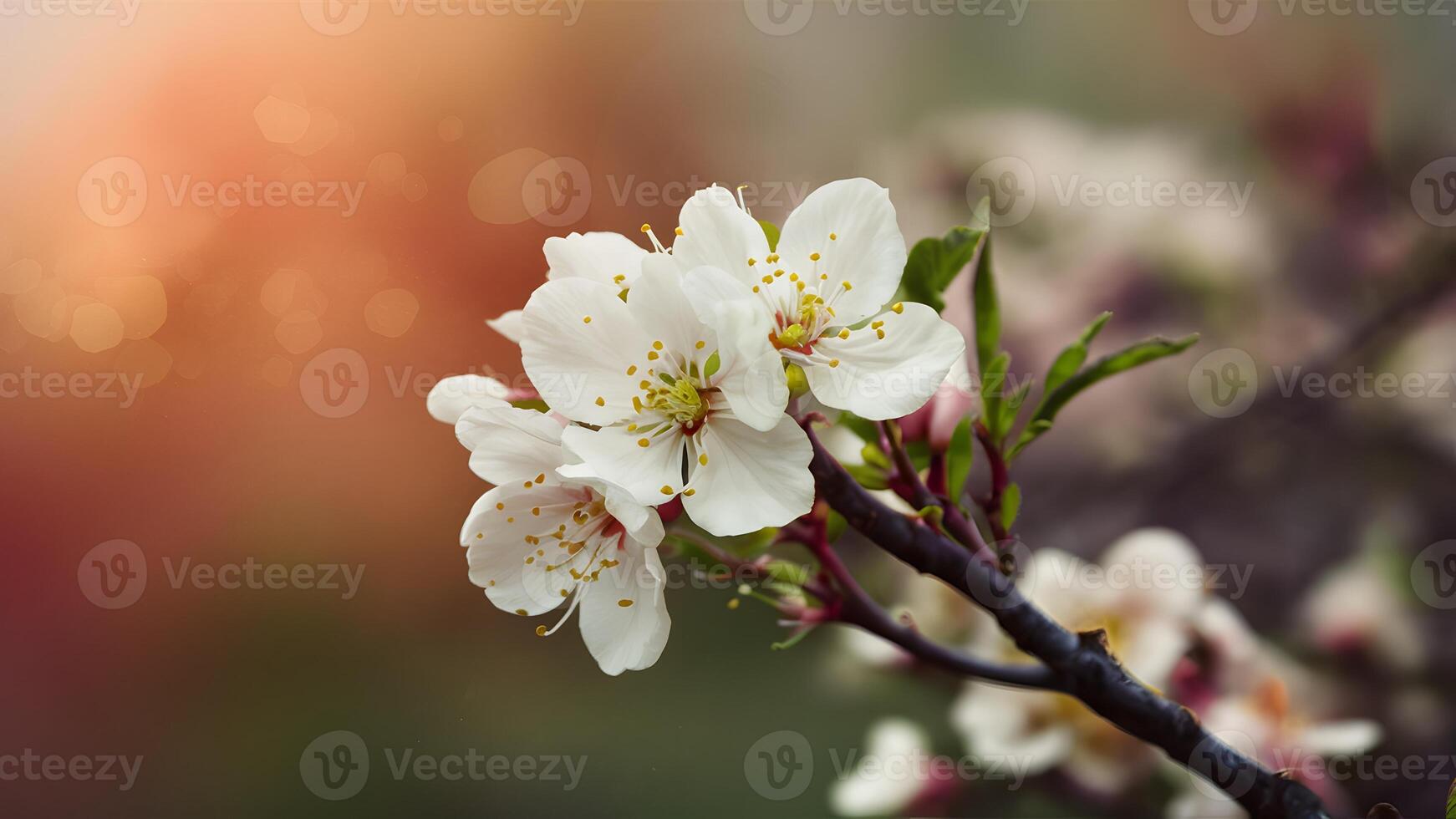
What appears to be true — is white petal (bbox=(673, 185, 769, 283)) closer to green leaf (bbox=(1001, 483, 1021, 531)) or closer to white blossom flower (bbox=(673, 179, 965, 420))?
white blossom flower (bbox=(673, 179, 965, 420))

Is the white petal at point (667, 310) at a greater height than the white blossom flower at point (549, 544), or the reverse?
the white petal at point (667, 310)

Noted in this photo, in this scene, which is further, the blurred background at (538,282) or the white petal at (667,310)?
the blurred background at (538,282)

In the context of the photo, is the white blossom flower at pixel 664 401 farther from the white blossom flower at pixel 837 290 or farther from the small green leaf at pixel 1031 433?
the small green leaf at pixel 1031 433

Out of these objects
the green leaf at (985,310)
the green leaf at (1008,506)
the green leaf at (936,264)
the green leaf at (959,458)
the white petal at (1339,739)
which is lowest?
the white petal at (1339,739)

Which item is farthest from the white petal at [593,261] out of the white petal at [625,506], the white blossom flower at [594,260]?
the white petal at [625,506]

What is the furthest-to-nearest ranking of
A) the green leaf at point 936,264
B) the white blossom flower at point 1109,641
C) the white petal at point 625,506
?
1. the white blossom flower at point 1109,641
2. the green leaf at point 936,264
3. the white petal at point 625,506

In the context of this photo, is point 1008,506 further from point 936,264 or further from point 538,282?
point 538,282

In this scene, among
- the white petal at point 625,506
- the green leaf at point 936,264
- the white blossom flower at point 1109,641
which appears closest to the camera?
the white petal at point 625,506
